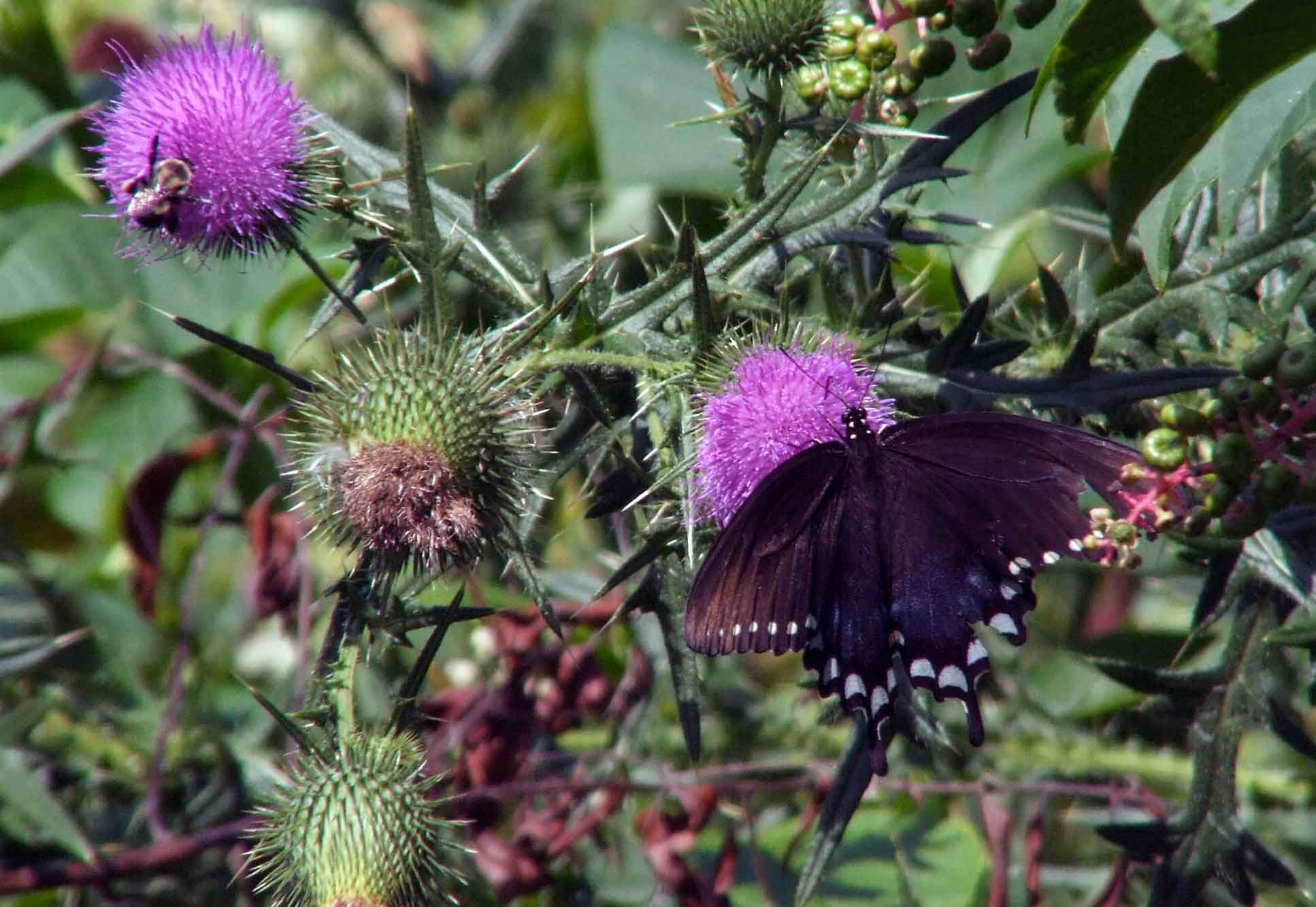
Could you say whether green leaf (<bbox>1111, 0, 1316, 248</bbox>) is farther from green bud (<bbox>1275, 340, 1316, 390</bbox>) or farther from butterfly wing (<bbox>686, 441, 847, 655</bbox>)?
butterfly wing (<bbox>686, 441, 847, 655</bbox>)

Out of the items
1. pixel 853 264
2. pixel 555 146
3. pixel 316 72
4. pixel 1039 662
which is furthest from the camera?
pixel 316 72

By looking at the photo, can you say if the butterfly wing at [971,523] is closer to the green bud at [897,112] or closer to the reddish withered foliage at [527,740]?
the green bud at [897,112]

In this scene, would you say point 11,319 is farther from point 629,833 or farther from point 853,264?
point 853,264

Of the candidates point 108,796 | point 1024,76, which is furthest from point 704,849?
point 1024,76

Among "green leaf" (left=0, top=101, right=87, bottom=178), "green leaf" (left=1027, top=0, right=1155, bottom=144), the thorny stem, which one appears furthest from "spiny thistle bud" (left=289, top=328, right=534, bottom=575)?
"green leaf" (left=0, top=101, right=87, bottom=178)

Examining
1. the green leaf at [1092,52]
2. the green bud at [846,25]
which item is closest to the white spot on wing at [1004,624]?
the green leaf at [1092,52]

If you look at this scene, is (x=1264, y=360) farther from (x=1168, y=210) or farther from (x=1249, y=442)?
(x=1168, y=210)
